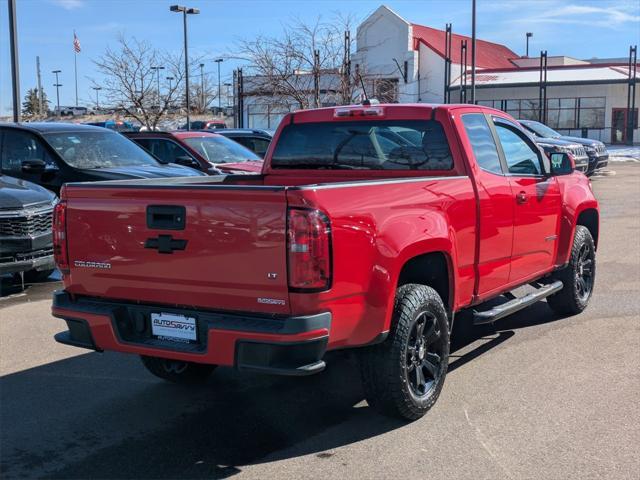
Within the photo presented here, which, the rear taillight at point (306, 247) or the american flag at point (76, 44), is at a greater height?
the american flag at point (76, 44)

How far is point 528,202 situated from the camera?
6.14 meters

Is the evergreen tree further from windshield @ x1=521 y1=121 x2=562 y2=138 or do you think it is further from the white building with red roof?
windshield @ x1=521 y1=121 x2=562 y2=138

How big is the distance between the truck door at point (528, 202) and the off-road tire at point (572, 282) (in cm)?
45

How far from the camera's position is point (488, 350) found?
6270 millimetres

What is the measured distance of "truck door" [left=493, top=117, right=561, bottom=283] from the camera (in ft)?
19.7

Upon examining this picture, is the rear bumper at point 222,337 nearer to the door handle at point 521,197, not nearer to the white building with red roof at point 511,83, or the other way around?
the door handle at point 521,197

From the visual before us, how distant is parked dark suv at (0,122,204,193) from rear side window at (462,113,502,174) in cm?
539

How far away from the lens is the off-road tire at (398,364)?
4.46 meters

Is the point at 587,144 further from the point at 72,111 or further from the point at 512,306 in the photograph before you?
the point at 72,111

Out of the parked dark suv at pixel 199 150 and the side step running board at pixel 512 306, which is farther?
the parked dark suv at pixel 199 150

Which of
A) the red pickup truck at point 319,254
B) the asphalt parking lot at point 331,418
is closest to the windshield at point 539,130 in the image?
the asphalt parking lot at point 331,418

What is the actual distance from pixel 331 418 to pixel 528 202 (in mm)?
2544

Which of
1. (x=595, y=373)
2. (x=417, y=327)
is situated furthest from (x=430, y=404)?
(x=595, y=373)

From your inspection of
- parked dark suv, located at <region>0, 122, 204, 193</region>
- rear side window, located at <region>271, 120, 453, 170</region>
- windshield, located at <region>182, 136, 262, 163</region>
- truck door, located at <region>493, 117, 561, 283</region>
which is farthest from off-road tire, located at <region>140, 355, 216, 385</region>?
windshield, located at <region>182, 136, 262, 163</region>
